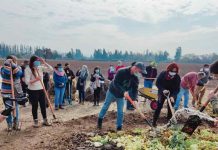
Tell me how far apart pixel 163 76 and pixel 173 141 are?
3.11 meters

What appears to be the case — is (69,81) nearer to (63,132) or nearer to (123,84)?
(63,132)

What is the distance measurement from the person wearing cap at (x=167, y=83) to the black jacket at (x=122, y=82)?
4.25 ft

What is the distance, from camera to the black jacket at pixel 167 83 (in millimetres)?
9344

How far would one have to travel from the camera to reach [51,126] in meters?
9.37

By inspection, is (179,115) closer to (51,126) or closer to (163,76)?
(163,76)

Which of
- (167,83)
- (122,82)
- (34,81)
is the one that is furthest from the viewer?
(167,83)

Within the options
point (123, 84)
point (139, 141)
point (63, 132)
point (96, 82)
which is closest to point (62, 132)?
point (63, 132)

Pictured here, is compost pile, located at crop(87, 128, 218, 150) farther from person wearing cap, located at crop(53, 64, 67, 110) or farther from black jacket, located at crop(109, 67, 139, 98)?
person wearing cap, located at crop(53, 64, 67, 110)

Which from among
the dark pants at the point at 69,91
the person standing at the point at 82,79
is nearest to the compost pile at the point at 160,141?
the person standing at the point at 82,79

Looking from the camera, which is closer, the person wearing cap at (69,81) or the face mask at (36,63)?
the face mask at (36,63)

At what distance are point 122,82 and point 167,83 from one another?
1.94 metres

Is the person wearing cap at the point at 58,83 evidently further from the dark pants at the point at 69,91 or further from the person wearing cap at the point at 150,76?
the person wearing cap at the point at 150,76

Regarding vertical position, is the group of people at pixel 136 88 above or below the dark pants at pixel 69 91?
above

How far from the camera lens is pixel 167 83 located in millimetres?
9516
